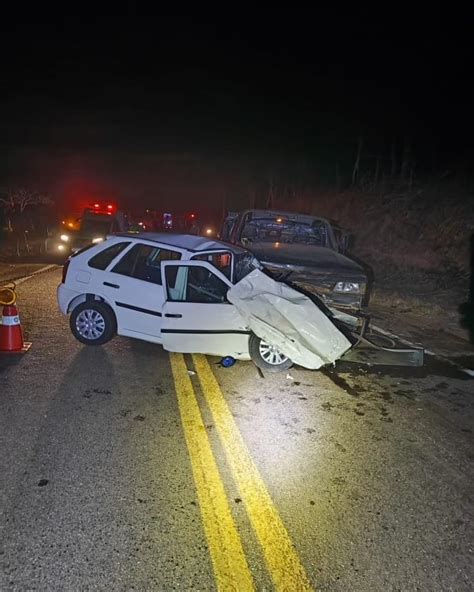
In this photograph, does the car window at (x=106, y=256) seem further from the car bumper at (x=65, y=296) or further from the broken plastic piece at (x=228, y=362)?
the broken plastic piece at (x=228, y=362)

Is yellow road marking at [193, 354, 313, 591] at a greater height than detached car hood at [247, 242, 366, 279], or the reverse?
detached car hood at [247, 242, 366, 279]

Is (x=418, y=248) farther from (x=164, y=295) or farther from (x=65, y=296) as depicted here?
(x=65, y=296)

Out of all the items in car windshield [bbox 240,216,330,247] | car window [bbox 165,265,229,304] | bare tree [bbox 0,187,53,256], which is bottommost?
bare tree [bbox 0,187,53,256]

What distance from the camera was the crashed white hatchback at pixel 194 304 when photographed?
5336 mm

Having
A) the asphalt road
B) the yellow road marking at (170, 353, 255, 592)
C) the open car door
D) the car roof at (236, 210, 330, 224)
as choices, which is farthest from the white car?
the car roof at (236, 210, 330, 224)

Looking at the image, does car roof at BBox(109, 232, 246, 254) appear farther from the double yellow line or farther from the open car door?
the double yellow line

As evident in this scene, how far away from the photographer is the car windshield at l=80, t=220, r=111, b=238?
1605 centimetres

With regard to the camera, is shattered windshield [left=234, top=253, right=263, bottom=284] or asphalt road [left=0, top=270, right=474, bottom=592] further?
shattered windshield [left=234, top=253, right=263, bottom=284]

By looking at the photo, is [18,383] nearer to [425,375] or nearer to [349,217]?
[425,375]

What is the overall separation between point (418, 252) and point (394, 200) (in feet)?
20.0

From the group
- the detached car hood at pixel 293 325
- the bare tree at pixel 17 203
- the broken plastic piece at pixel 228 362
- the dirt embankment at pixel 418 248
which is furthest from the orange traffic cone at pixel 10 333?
the bare tree at pixel 17 203

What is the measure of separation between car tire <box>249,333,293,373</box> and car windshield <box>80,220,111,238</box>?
11.8 m

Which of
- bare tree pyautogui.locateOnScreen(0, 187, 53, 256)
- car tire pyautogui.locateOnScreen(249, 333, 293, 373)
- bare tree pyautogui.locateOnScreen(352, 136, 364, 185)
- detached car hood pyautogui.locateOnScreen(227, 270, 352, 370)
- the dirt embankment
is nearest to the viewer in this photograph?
detached car hood pyautogui.locateOnScreen(227, 270, 352, 370)

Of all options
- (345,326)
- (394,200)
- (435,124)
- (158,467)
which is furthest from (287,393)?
(435,124)
